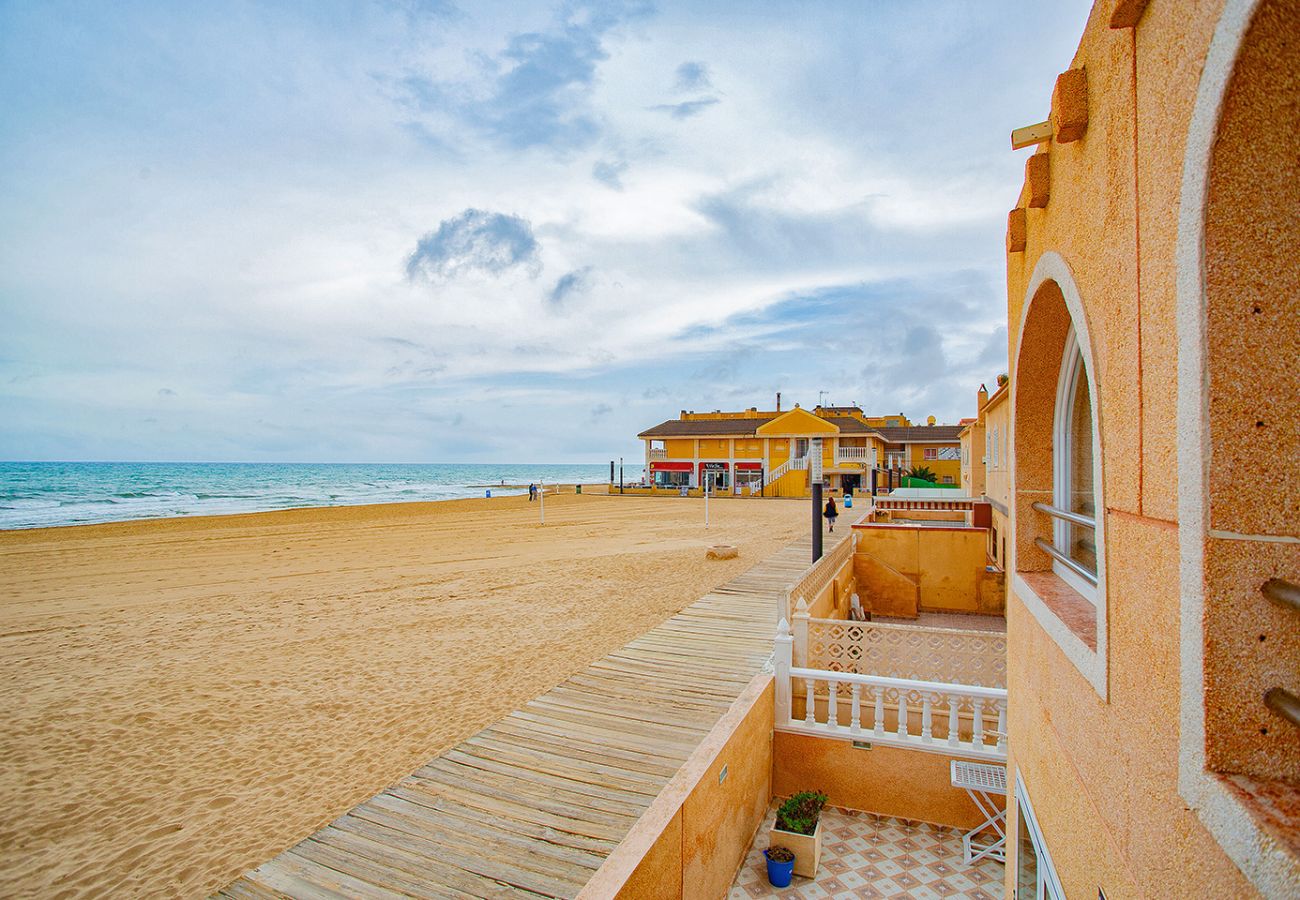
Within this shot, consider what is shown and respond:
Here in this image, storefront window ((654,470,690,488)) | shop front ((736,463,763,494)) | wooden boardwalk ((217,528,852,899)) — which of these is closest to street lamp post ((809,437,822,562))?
wooden boardwalk ((217,528,852,899))

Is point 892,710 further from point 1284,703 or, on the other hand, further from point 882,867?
point 1284,703

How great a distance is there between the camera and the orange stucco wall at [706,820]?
11.6 ft

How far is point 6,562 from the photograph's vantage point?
61.9 feet

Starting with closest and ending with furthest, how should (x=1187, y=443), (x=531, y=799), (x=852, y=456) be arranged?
(x=1187, y=443), (x=531, y=799), (x=852, y=456)

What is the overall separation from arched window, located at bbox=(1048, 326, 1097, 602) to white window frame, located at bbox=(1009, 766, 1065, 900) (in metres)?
1.30

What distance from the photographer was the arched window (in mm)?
3145

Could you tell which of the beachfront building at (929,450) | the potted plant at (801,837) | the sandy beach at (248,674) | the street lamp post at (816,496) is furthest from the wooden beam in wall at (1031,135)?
the beachfront building at (929,450)

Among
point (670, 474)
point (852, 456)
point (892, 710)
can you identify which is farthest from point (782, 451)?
point (892, 710)

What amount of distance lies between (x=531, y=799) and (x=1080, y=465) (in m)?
4.75

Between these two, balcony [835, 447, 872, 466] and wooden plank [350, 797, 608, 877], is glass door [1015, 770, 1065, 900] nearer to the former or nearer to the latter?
wooden plank [350, 797, 608, 877]

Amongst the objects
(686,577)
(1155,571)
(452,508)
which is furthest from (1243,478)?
(452,508)

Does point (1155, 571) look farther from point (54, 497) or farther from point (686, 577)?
point (54, 497)

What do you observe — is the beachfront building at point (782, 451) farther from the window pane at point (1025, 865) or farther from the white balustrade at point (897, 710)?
the window pane at point (1025, 865)

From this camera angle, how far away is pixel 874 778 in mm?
6754
